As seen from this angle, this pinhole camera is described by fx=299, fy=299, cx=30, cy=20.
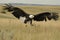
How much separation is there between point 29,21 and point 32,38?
20.5ft

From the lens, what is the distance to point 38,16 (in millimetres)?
15250

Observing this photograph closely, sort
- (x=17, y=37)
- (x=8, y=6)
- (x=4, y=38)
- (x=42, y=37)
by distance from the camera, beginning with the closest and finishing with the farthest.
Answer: (x=4, y=38), (x=17, y=37), (x=42, y=37), (x=8, y=6)

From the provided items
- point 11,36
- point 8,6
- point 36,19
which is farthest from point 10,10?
point 11,36

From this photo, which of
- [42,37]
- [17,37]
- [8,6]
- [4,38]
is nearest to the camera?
[4,38]

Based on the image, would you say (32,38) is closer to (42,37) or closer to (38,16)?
(42,37)

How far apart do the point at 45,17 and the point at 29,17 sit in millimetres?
808

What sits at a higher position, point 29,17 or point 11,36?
point 11,36

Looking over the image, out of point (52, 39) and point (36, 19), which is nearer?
point (52, 39)

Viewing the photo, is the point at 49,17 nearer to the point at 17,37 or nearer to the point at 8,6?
the point at 8,6

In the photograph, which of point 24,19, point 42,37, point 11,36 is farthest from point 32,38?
point 24,19

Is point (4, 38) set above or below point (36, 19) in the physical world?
above

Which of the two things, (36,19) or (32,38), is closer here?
(32,38)

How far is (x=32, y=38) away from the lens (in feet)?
28.8

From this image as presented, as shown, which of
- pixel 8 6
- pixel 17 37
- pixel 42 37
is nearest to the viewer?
pixel 17 37
